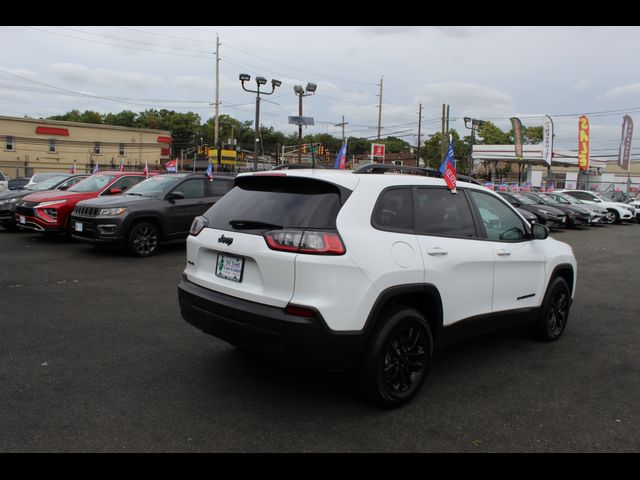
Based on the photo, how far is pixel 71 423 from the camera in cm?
323

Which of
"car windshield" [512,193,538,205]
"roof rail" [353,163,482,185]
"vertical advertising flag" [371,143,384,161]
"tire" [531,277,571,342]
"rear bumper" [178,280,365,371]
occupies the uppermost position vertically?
"vertical advertising flag" [371,143,384,161]

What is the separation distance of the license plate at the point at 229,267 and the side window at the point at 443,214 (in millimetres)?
1367

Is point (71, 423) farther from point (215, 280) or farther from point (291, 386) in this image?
point (291, 386)

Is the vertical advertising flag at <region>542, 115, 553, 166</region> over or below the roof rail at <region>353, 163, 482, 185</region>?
over

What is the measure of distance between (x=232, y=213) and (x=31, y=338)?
2583mm

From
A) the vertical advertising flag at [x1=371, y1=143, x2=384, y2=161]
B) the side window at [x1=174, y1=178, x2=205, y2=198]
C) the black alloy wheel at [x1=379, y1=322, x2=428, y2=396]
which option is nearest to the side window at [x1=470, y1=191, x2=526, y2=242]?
the black alloy wheel at [x1=379, y1=322, x2=428, y2=396]

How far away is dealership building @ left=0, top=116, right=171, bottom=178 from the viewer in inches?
1815

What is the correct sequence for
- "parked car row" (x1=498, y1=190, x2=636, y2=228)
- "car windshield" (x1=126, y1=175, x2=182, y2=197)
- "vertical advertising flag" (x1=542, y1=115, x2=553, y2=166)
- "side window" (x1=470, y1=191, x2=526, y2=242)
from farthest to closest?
"vertical advertising flag" (x1=542, y1=115, x2=553, y2=166), "parked car row" (x1=498, y1=190, x2=636, y2=228), "car windshield" (x1=126, y1=175, x2=182, y2=197), "side window" (x1=470, y1=191, x2=526, y2=242)

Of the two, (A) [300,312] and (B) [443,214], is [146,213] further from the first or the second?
(A) [300,312]

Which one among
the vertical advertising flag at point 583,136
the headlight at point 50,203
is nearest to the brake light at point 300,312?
the headlight at point 50,203

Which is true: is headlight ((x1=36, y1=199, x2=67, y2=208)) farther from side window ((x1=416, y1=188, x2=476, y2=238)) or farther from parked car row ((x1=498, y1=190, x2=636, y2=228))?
parked car row ((x1=498, y1=190, x2=636, y2=228))

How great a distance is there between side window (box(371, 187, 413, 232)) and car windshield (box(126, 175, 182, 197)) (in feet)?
24.7

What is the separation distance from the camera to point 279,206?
3.58 metres

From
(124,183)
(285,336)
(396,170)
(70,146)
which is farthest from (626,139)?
(70,146)
